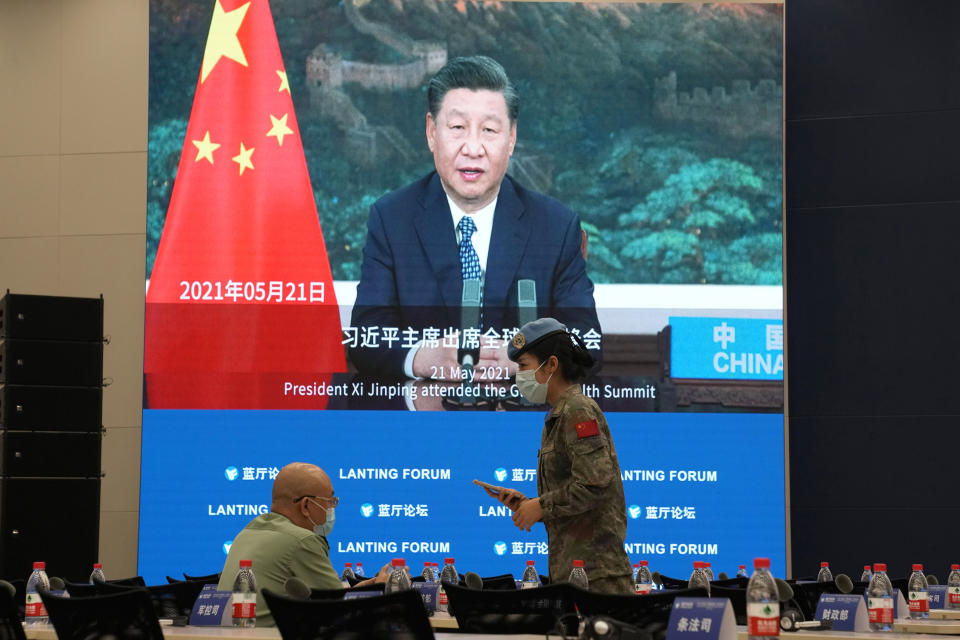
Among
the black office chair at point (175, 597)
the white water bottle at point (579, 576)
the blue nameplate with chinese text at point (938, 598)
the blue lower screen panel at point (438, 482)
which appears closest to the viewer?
the white water bottle at point (579, 576)

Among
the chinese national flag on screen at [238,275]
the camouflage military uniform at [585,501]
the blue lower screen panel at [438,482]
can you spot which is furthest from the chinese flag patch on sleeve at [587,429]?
the chinese national flag on screen at [238,275]

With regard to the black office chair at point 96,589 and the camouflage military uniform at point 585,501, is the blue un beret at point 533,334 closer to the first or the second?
the camouflage military uniform at point 585,501

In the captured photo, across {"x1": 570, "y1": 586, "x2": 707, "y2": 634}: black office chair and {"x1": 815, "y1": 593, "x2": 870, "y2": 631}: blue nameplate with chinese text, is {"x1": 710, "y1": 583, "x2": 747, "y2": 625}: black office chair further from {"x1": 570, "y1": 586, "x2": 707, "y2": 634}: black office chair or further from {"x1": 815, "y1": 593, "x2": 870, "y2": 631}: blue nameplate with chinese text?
{"x1": 570, "y1": 586, "x2": 707, "y2": 634}: black office chair

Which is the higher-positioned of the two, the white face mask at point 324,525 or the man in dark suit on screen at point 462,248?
the man in dark suit on screen at point 462,248

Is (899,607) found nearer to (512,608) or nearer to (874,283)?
(512,608)

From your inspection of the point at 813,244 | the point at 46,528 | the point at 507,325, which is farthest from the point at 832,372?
the point at 46,528

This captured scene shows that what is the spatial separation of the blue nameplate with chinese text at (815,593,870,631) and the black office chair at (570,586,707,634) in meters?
1.15

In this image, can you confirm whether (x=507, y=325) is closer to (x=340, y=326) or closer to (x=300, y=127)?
(x=340, y=326)

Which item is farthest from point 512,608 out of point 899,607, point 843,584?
point 899,607

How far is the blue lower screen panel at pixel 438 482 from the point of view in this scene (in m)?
8.08

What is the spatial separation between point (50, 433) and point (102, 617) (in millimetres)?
4304

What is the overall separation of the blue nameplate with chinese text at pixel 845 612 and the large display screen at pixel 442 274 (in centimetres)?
447

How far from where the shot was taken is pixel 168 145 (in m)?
8.35

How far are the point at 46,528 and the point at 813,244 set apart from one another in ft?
17.6
